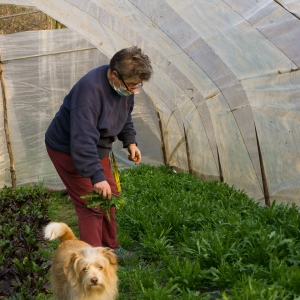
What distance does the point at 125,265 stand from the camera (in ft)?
17.1

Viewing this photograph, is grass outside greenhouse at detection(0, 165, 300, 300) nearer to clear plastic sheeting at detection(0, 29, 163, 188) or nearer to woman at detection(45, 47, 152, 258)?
woman at detection(45, 47, 152, 258)

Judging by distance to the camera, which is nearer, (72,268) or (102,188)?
(72,268)

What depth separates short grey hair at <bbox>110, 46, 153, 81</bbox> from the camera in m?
4.58

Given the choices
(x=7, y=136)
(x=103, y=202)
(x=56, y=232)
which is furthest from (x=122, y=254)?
(x=7, y=136)

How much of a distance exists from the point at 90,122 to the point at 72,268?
134cm

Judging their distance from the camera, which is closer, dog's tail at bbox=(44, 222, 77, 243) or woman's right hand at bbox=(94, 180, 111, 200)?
dog's tail at bbox=(44, 222, 77, 243)

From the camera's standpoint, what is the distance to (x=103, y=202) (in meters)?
4.86

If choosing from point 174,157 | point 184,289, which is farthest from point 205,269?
point 174,157

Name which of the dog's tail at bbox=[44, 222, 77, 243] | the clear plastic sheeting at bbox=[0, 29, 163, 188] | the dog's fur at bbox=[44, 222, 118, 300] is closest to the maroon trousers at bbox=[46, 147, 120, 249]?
the dog's tail at bbox=[44, 222, 77, 243]

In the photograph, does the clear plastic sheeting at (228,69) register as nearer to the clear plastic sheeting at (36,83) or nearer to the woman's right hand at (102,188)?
the clear plastic sheeting at (36,83)

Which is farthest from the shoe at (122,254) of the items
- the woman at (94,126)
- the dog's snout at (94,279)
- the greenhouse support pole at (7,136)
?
the greenhouse support pole at (7,136)

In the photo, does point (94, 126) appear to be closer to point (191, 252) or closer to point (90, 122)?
point (90, 122)

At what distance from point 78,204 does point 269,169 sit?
3.30 m

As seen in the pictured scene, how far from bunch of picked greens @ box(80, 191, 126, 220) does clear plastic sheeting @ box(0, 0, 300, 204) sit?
2764 mm
